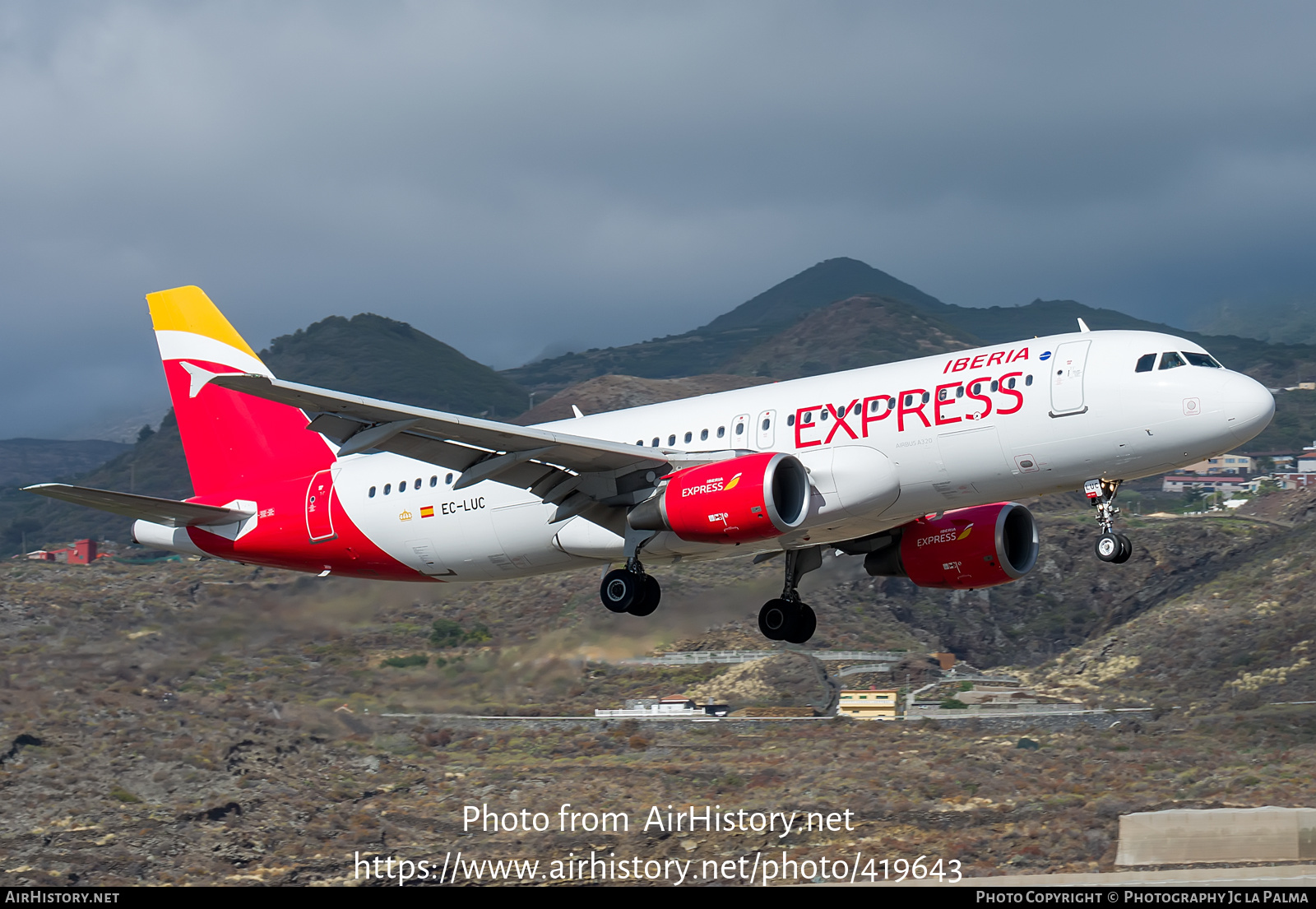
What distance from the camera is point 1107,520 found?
29.0m

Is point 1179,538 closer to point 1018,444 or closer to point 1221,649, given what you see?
point 1221,649

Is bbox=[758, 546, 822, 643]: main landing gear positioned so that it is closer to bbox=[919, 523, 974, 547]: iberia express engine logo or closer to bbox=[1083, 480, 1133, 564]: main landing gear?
bbox=[919, 523, 974, 547]: iberia express engine logo

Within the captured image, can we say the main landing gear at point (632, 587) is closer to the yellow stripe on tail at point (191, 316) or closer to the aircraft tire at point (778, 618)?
the aircraft tire at point (778, 618)

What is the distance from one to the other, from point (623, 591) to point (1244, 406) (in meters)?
13.4

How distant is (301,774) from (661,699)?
74.2 feet

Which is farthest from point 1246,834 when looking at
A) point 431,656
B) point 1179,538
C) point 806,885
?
point 1179,538

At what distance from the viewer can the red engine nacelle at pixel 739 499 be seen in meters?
28.9

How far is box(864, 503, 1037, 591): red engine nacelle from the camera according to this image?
34.4 meters

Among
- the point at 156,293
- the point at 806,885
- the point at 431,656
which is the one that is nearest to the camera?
the point at 156,293

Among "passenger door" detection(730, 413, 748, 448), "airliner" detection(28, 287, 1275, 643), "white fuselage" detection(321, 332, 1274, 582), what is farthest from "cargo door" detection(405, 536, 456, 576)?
"passenger door" detection(730, 413, 748, 448)

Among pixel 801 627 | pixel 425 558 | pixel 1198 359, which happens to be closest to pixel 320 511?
pixel 425 558

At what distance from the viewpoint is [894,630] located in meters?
112

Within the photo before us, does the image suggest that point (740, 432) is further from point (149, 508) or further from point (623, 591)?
point (149, 508)

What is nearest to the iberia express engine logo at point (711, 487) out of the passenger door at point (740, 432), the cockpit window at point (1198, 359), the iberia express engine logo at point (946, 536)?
the passenger door at point (740, 432)
